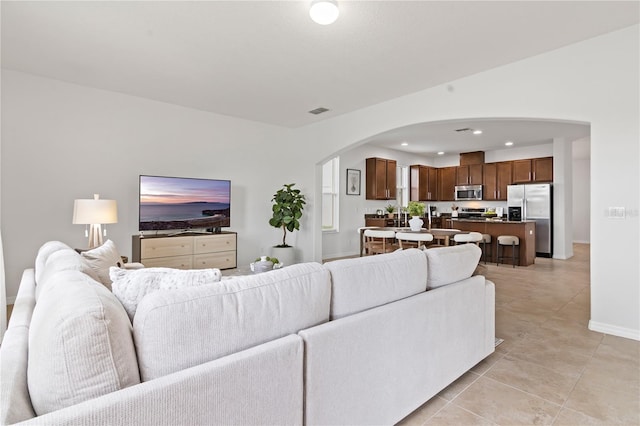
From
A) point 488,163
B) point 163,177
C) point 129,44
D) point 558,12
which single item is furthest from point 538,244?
point 129,44

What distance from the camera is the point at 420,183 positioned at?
9.27 meters

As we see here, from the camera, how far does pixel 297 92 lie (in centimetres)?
455

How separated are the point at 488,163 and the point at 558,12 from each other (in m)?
6.45

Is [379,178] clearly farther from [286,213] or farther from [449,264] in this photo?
Answer: [449,264]

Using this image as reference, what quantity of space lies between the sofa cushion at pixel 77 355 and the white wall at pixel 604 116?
3.81 meters

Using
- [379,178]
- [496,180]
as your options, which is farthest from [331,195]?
[496,180]

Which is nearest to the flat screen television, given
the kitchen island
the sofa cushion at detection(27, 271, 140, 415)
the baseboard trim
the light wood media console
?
the light wood media console

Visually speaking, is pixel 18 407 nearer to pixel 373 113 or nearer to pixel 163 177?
pixel 163 177

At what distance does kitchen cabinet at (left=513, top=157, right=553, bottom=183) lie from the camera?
763 centimetres

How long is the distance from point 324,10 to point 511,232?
19.5 feet

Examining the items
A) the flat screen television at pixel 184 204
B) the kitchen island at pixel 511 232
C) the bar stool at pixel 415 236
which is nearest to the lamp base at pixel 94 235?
the flat screen television at pixel 184 204

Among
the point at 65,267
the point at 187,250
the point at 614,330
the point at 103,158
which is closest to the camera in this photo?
the point at 65,267

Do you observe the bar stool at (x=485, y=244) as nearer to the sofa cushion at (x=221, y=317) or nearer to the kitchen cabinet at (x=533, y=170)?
the kitchen cabinet at (x=533, y=170)

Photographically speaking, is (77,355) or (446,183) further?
(446,183)
